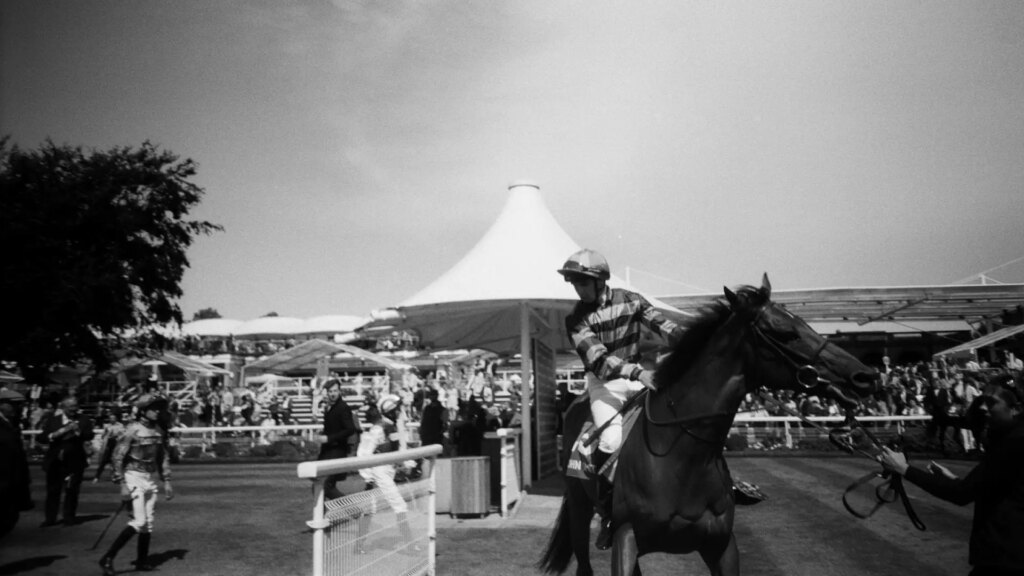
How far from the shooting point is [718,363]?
4219mm

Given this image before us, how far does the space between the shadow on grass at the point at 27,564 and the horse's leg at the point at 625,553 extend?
25.4 ft

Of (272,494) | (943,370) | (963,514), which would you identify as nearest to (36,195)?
(272,494)

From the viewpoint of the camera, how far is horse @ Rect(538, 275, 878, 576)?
3994 millimetres

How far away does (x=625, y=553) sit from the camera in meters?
4.11

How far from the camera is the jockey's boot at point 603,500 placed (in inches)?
181

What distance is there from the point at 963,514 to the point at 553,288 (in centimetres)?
727

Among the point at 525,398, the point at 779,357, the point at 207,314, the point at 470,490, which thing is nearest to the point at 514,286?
the point at 525,398

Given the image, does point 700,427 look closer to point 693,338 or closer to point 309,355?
point 693,338

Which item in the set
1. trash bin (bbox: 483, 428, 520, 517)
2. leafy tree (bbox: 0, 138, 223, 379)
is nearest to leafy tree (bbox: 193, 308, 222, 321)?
leafy tree (bbox: 0, 138, 223, 379)

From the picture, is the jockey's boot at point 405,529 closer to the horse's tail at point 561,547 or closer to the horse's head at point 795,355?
the horse's tail at point 561,547

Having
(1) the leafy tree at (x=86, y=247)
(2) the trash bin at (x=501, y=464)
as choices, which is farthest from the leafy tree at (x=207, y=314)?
(2) the trash bin at (x=501, y=464)

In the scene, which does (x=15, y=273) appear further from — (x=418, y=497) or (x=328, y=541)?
(x=328, y=541)

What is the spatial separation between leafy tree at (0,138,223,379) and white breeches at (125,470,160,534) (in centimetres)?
622

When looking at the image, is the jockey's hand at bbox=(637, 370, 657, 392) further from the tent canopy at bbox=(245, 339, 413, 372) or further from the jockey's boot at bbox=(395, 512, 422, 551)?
the tent canopy at bbox=(245, 339, 413, 372)
